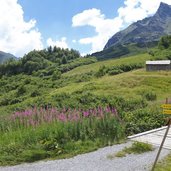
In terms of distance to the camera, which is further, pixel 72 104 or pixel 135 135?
pixel 72 104

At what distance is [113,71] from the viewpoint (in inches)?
3290

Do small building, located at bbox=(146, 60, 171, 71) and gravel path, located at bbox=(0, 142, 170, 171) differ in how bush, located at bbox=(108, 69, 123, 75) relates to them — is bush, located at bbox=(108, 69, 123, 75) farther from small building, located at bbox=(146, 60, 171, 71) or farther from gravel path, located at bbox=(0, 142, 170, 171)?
gravel path, located at bbox=(0, 142, 170, 171)

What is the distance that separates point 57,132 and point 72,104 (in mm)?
10607

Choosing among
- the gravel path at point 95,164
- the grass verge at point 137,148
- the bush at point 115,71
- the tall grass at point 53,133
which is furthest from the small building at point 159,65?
the gravel path at point 95,164

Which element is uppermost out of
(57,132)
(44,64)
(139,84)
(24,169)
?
(44,64)

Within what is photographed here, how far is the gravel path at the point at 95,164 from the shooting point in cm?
957

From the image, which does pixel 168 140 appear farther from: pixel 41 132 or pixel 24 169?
pixel 24 169

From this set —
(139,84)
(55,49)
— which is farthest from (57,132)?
(55,49)

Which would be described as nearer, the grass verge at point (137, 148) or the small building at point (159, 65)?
the grass verge at point (137, 148)

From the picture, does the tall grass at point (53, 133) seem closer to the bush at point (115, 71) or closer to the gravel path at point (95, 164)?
the gravel path at point (95, 164)

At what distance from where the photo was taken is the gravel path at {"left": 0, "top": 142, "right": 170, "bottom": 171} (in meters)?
9.57

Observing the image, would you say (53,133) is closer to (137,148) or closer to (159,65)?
(137,148)

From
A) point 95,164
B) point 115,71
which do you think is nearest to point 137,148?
point 95,164

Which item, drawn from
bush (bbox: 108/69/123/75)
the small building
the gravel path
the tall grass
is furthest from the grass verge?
bush (bbox: 108/69/123/75)
